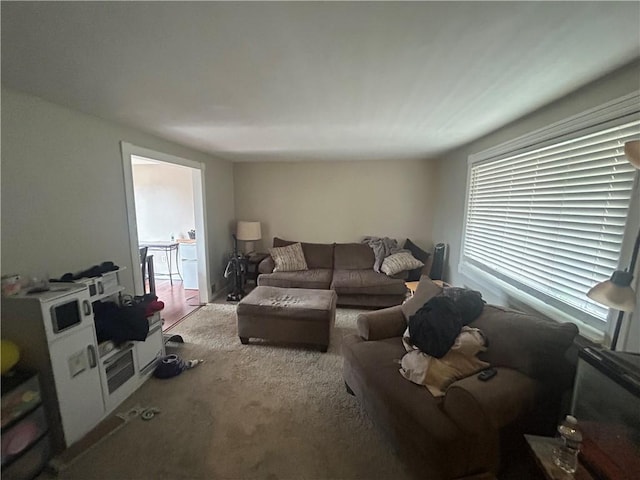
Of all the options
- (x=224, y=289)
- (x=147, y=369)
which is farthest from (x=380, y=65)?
(x=224, y=289)

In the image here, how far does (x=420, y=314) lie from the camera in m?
1.73

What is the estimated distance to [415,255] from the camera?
4375mm

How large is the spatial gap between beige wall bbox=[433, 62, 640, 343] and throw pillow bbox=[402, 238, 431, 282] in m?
0.37

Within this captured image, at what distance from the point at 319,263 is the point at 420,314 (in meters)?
2.87

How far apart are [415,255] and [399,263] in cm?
60

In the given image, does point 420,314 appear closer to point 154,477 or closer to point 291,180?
point 154,477

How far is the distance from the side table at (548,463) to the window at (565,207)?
939 millimetres

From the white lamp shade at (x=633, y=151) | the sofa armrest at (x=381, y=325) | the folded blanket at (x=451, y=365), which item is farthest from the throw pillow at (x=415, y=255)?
the white lamp shade at (x=633, y=151)

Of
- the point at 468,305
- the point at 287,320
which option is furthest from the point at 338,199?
the point at 468,305

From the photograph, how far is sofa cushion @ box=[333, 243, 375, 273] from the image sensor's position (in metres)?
4.42

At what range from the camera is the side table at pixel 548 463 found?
0.91 meters

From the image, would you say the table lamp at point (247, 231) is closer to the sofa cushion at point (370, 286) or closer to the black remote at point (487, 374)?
the sofa cushion at point (370, 286)

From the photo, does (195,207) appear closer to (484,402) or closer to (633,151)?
(484,402)

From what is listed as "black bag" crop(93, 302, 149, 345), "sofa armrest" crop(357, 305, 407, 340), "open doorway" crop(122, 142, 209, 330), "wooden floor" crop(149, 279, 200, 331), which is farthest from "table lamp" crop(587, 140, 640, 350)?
"open doorway" crop(122, 142, 209, 330)
